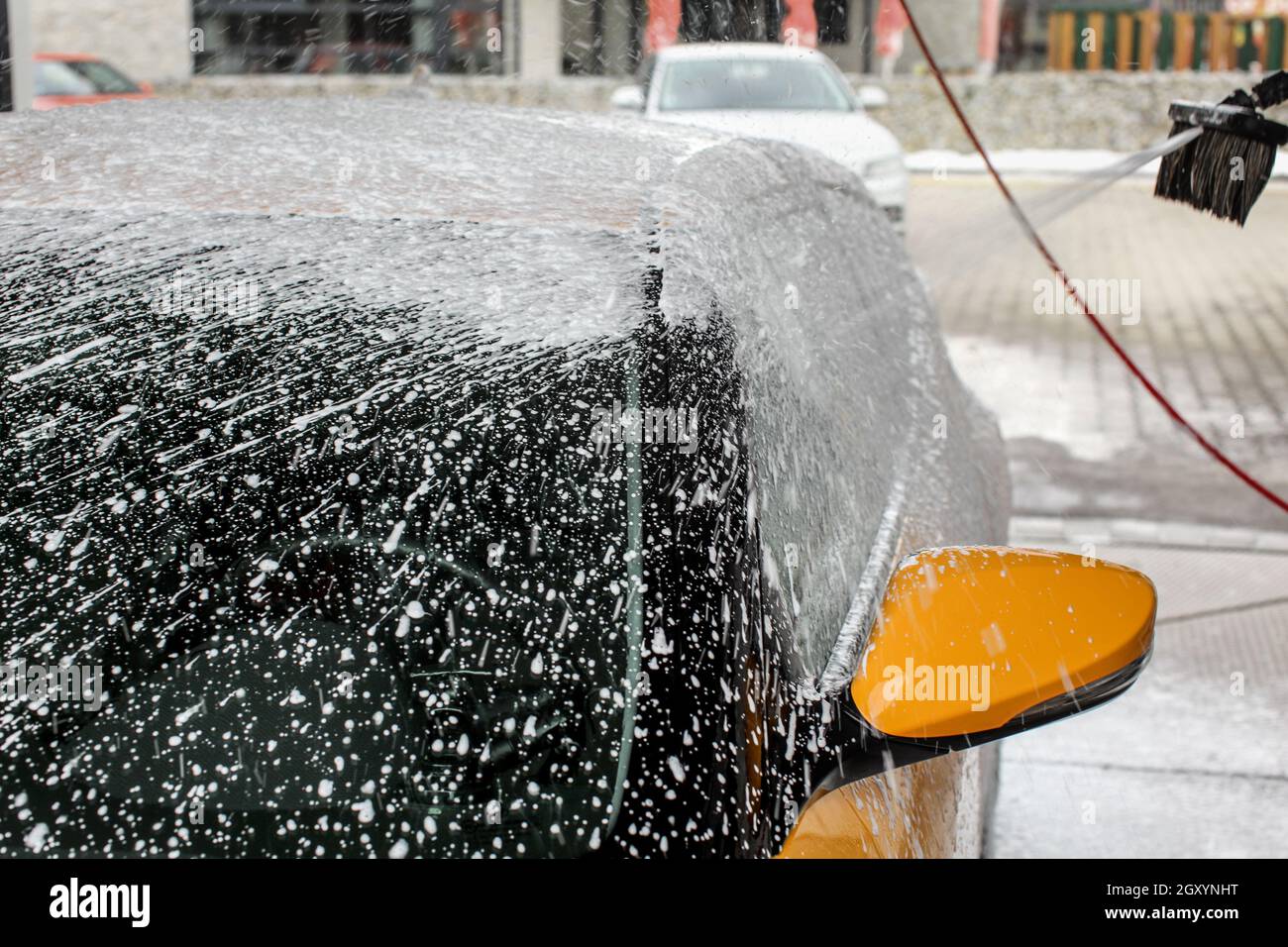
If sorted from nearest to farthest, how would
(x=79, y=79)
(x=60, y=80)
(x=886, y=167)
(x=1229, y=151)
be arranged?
(x=1229, y=151), (x=886, y=167), (x=60, y=80), (x=79, y=79)

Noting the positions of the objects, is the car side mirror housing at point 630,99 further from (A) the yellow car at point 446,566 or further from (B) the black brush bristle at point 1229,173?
(A) the yellow car at point 446,566

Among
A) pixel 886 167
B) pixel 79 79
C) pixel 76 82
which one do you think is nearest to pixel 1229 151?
pixel 886 167

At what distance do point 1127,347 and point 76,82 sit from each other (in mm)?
12032

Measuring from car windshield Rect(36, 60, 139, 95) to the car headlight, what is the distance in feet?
31.3

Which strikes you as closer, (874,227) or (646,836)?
(646,836)

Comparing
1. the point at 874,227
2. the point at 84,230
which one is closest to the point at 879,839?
the point at 84,230

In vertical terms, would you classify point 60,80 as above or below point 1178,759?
above

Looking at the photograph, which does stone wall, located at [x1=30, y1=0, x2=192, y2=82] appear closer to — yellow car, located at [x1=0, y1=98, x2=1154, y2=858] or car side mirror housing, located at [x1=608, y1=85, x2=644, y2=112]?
car side mirror housing, located at [x1=608, y1=85, x2=644, y2=112]

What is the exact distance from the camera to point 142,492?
1.60 m

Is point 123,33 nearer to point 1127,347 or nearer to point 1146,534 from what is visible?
point 1127,347

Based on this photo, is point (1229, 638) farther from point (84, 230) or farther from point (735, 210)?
point (84, 230)

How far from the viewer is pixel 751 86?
435 inches

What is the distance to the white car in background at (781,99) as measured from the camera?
9922mm
